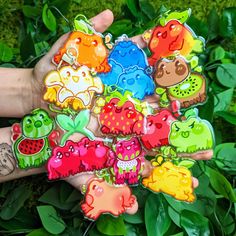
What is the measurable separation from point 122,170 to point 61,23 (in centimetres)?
54

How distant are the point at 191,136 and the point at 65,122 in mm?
243

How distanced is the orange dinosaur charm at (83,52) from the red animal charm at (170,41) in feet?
0.36

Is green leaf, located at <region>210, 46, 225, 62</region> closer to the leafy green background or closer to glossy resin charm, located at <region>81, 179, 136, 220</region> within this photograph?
the leafy green background

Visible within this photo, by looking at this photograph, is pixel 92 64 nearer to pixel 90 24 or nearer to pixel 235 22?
pixel 90 24

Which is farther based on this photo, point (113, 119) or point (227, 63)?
point (227, 63)

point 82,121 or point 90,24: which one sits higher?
point 90,24

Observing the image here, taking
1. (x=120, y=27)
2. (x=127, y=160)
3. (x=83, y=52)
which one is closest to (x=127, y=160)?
(x=127, y=160)

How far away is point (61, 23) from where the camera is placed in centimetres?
140

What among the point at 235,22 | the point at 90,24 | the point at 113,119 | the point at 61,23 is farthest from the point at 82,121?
the point at 235,22

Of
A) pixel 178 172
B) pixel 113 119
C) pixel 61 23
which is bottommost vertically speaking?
pixel 178 172

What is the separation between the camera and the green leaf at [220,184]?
1.21m

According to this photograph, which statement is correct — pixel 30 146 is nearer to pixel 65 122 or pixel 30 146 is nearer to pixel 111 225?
pixel 65 122

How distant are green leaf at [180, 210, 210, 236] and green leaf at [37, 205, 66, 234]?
0.28 m

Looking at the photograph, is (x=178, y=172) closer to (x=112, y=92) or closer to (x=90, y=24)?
(x=112, y=92)
